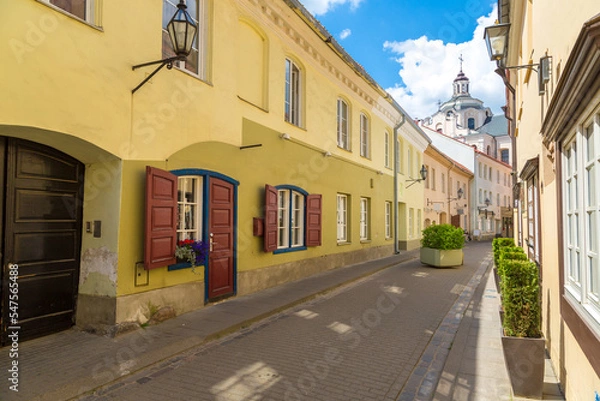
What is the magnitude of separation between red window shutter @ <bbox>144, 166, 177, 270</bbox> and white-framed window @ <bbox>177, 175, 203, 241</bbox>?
0.54 metres

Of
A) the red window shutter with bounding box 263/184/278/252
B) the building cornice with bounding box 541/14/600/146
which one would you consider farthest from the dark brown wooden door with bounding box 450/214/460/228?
the building cornice with bounding box 541/14/600/146

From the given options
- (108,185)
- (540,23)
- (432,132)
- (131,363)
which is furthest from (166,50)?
(432,132)

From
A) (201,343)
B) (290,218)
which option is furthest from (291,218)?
(201,343)

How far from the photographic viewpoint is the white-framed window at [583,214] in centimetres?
278

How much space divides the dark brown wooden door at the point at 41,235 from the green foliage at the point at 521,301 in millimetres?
5514

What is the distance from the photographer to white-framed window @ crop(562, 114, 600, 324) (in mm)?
2775

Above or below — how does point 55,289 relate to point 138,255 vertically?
below

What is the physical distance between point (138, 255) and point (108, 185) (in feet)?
3.50

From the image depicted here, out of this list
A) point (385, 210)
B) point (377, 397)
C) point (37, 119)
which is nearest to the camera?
point (377, 397)

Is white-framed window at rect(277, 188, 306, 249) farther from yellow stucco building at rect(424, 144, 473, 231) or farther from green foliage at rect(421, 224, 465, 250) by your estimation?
yellow stucco building at rect(424, 144, 473, 231)

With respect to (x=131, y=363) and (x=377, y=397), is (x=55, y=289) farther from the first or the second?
(x=377, y=397)

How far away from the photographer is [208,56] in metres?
7.12

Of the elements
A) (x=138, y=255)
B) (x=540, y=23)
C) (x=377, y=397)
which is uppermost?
(x=540, y=23)

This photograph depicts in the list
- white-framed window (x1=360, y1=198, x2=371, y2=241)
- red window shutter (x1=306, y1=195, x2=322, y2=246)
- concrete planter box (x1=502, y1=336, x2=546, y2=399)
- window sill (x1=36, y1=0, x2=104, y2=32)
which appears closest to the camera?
concrete planter box (x1=502, y1=336, x2=546, y2=399)
